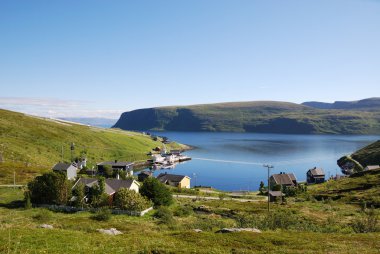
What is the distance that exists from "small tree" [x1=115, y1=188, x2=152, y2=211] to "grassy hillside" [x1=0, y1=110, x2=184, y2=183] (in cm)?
3571

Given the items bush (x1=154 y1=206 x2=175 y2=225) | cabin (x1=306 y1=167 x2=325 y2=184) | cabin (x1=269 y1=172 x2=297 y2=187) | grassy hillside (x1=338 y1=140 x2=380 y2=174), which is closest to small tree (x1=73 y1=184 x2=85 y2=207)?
bush (x1=154 y1=206 x2=175 y2=225)

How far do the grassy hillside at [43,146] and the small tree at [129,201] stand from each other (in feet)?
117

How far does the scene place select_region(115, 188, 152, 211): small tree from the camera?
5147 centimetres

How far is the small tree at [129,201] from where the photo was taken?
5147 cm

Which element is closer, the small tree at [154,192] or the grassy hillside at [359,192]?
the small tree at [154,192]

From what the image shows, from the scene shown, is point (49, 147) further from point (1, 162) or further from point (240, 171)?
point (240, 171)

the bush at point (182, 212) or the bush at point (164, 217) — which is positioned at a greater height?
the bush at point (164, 217)

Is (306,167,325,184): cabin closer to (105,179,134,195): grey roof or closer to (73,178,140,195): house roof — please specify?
(73,178,140,195): house roof

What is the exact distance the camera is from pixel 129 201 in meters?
51.7

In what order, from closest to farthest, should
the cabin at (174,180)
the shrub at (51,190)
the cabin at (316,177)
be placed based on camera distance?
the shrub at (51,190), the cabin at (174,180), the cabin at (316,177)

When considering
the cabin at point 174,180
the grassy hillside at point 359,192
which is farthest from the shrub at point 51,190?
the grassy hillside at point 359,192

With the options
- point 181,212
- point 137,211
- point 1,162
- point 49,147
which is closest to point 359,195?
point 181,212

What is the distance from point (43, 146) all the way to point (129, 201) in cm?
8678

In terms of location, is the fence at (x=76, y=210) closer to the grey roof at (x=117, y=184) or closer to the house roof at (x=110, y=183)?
the house roof at (x=110, y=183)
